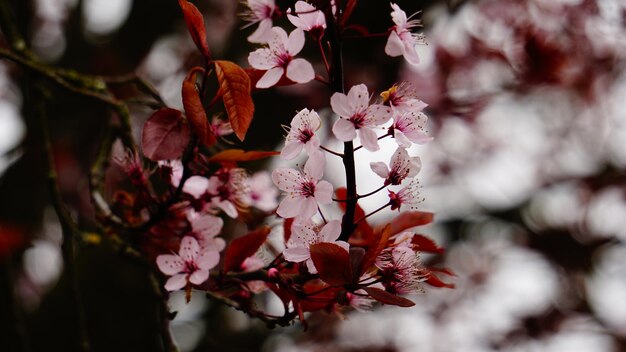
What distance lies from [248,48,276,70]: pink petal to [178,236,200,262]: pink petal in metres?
0.29

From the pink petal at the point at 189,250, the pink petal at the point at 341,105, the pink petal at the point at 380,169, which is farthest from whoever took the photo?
the pink petal at the point at 189,250

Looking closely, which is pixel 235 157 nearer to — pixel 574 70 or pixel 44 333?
pixel 44 333

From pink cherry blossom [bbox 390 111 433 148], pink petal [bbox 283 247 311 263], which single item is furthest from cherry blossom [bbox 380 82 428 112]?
pink petal [bbox 283 247 311 263]

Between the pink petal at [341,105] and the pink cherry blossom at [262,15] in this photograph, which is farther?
the pink cherry blossom at [262,15]

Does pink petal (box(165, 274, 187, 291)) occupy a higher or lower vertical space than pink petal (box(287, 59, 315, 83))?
lower

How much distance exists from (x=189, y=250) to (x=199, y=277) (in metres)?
0.05

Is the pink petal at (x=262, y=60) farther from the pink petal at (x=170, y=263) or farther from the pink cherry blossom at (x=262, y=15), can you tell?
the pink petal at (x=170, y=263)

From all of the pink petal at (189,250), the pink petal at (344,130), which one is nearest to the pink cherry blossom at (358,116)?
the pink petal at (344,130)

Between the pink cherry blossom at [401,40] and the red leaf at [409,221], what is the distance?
0.22 meters

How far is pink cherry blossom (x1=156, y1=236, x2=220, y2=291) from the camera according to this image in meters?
0.97

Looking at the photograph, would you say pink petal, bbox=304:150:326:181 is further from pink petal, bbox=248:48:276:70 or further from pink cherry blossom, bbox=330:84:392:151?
pink petal, bbox=248:48:276:70

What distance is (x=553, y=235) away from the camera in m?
4.14

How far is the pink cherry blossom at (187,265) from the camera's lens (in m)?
0.97

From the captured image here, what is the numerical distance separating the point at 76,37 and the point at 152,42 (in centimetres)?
33
